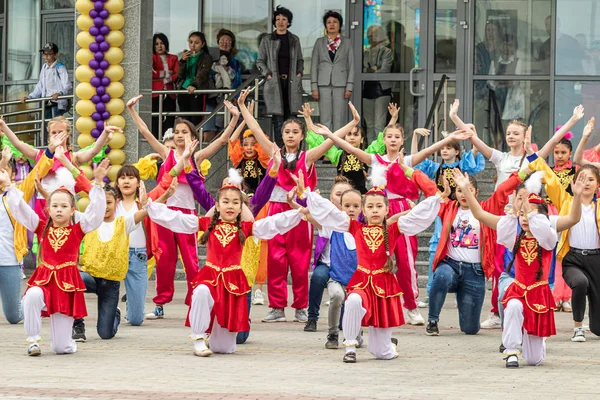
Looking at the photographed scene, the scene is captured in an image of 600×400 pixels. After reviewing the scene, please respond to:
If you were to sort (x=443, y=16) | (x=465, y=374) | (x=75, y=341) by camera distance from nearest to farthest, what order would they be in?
1. (x=465, y=374)
2. (x=75, y=341)
3. (x=443, y=16)

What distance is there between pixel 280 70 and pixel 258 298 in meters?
4.34

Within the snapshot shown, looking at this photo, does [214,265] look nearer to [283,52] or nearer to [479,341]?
[479,341]

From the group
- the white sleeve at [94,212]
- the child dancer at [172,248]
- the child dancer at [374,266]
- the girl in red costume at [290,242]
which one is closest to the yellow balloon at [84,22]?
the child dancer at [172,248]

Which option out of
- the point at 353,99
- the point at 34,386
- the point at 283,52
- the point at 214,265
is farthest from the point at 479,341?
the point at 353,99

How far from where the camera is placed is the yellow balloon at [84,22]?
654 inches

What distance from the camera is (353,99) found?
65.3 feet

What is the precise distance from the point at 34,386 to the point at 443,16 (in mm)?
12886

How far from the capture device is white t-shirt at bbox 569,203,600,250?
11656mm

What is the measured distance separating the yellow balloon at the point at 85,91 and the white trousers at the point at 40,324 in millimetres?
6966

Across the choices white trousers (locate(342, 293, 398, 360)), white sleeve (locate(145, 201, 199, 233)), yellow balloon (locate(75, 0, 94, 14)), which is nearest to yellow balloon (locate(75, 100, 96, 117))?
yellow balloon (locate(75, 0, 94, 14))

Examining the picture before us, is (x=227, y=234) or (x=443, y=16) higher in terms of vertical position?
(x=443, y=16)

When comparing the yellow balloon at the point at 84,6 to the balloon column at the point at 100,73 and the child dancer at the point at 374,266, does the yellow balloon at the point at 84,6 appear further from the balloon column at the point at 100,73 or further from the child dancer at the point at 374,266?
the child dancer at the point at 374,266

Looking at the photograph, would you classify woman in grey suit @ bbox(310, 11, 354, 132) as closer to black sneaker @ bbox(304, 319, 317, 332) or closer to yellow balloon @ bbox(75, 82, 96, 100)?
yellow balloon @ bbox(75, 82, 96, 100)

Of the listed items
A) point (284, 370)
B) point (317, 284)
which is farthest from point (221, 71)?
point (284, 370)
